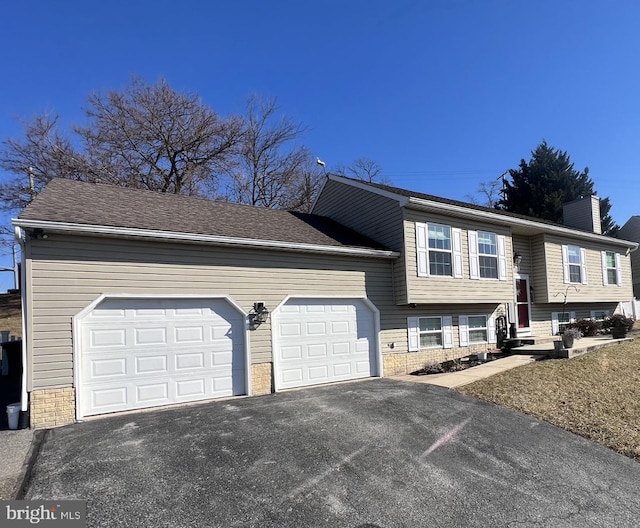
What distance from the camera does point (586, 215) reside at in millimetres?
19234

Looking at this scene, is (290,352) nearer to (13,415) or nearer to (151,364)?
(151,364)

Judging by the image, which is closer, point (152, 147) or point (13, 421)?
point (13, 421)

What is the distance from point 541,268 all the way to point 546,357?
4.52 m

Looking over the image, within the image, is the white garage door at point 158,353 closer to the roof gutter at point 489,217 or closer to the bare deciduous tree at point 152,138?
the roof gutter at point 489,217

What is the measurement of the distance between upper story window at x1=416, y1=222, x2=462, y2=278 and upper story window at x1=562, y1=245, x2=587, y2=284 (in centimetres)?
639

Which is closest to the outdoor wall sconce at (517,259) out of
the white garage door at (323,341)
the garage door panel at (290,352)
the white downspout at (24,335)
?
the white garage door at (323,341)

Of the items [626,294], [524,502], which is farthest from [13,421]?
[626,294]

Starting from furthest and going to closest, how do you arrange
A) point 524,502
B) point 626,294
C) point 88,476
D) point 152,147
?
1. point 152,147
2. point 626,294
3. point 88,476
4. point 524,502

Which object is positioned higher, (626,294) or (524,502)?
(626,294)

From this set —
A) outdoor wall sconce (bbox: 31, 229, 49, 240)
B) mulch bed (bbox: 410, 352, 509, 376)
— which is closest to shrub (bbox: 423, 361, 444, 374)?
mulch bed (bbox: 410, 352, 509, 376)

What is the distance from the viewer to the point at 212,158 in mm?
23906

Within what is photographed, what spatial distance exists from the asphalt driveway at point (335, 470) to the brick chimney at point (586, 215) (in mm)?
15122

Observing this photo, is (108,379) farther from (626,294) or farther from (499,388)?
(626,294)

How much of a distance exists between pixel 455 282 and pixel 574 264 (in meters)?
7.38
